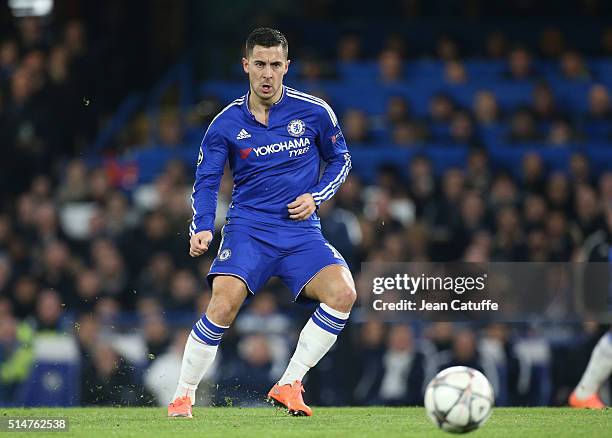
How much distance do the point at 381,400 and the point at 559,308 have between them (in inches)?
66.8

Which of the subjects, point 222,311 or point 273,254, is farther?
point 273,254

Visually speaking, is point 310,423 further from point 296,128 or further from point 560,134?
point 560,134

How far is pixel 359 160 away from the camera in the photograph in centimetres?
1353

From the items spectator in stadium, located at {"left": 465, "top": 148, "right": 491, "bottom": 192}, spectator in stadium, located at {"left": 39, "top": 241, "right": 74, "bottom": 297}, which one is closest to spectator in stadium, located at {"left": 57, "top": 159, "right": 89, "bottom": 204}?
spectator in stadium, located at {"left": 39, "top": 241, "right": 74, "bottom": 297}

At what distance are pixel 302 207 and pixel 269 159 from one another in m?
0.36

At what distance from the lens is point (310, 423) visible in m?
7.12

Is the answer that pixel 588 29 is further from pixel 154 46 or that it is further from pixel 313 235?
pixel 313 235

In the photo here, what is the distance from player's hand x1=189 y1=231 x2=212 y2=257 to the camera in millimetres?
7087

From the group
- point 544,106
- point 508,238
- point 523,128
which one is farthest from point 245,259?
point 544,106

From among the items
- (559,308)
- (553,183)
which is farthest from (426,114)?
(559,308)

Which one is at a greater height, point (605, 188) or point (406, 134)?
point (406, 134)

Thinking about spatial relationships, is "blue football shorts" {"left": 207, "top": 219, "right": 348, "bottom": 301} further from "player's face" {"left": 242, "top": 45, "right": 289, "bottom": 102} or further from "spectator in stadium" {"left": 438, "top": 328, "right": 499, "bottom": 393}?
"spectator in stadium" {"left": 438, "top": 328, "right": 499, "bottom": 393}

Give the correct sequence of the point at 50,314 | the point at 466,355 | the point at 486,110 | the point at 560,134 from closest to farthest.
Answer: the point at 466,355 → the point at 50,314 → the point at 560,134 → the point at 486,110

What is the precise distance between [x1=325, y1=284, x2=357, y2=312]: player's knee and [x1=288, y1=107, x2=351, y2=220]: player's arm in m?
0.49
